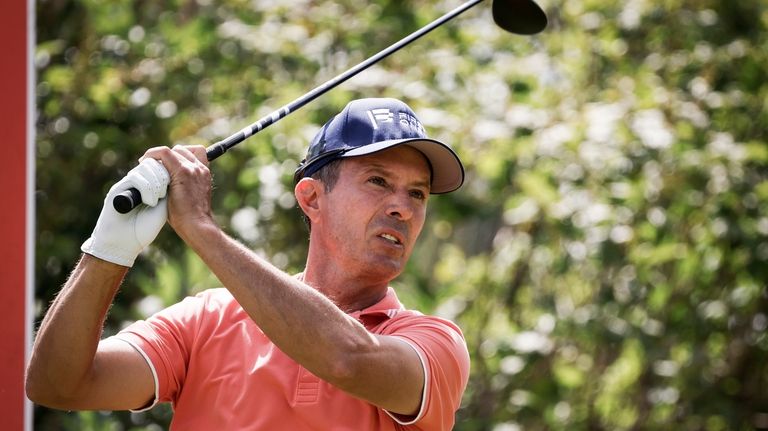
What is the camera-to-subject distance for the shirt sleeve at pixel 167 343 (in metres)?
2.59

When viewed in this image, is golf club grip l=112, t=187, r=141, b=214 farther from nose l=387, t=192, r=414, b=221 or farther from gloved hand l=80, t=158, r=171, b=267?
nose l=387, t=192, r=414, b=221

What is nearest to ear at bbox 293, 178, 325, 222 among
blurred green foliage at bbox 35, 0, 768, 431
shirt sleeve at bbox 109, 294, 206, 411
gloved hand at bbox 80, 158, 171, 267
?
shirt sleeve at bbox 109, 294, 206, 411

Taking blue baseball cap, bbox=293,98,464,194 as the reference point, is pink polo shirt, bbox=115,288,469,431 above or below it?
below

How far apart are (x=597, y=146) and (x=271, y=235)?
4.96 ft

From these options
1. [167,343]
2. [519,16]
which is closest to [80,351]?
[167,343]

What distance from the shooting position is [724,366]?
621 centimetres

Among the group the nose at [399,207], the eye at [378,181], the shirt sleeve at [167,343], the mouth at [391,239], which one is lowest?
the shirt sleeve at [167,343]

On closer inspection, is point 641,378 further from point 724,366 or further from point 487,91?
point 487,91

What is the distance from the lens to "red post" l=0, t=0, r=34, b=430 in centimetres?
272

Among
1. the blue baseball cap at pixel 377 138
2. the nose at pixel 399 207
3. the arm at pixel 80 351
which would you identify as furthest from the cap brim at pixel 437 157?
the arm at pixel 80 351

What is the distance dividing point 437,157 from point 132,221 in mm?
782

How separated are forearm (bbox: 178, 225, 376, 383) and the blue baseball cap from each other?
1.62ft

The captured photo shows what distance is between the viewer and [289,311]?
90.0 inches

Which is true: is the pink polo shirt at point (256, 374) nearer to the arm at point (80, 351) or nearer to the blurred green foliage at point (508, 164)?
the arm at point (80, 351)
